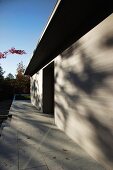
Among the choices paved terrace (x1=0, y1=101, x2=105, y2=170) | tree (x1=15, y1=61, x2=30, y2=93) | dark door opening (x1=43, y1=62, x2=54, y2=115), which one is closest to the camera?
paved terrace (x1=0, y1=101, x2=105, y2=170)

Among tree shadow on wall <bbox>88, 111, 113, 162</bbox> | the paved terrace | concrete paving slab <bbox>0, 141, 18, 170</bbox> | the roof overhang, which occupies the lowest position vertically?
the paved terrace

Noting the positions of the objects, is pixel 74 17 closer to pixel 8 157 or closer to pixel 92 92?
pixel 92 92

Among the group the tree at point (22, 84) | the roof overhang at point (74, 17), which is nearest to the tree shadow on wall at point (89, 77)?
the roof overhang at point (74, 17)

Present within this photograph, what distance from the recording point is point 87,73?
4121mm

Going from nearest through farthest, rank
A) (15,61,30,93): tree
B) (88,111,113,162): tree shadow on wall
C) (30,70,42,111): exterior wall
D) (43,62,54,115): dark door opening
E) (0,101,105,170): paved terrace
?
1. (88,111,113,162): tree shadow on wall
2. (0,101,105,170): paved terrace
3. (43,62,54,115): dark door opening
4. (30,70,42,111): exterior wall
5. (15,61,30,93): tree

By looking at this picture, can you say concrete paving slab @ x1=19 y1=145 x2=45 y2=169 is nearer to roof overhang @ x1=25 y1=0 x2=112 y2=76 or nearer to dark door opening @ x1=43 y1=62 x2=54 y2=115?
roof overhang @ x1=25 y1=0 x2=112 y2=76

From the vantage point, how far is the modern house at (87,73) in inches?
131

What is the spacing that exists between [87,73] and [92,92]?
1.44ft

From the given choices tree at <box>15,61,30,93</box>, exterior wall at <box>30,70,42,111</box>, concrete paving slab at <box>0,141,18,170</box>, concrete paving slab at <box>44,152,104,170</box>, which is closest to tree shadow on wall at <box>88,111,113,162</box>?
concrete paving slab at <box>44,152,104,170</box>

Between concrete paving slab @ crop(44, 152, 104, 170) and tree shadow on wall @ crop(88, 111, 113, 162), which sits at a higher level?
tree shadow on wall @ crop(88, 111, 113, 162)

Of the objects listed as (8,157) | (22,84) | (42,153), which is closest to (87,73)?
(42,153)

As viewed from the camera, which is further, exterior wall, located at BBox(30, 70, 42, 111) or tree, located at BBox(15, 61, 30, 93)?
tree, located at BBox(15, 61, 30, 93)

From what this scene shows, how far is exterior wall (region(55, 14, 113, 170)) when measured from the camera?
129 inches

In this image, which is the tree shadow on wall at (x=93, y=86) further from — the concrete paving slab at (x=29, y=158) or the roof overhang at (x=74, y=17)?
the concrete paving slab at (x=29, y=158)
